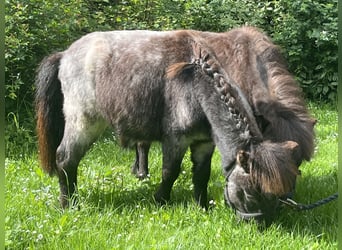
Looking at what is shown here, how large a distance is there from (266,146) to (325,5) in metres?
7.21

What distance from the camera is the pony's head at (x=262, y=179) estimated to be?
4027mm

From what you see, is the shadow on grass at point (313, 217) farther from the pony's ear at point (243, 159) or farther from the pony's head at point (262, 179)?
the pony's ear at point (243, 159)

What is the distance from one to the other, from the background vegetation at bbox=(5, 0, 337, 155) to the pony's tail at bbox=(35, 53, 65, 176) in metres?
1.55

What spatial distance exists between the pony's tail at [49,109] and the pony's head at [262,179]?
2.02 meters

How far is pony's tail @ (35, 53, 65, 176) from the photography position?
18.1 feet

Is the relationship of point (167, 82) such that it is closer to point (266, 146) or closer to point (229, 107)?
point (229, 107)

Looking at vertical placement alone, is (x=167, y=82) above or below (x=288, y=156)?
above

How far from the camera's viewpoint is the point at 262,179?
4078 mm

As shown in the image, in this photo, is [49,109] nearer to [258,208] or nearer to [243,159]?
[243,159]

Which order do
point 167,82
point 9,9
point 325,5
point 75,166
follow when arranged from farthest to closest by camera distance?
point 325,5 → point 9,9 → point 75,166 → point 167,82

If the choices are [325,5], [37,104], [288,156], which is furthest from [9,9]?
[325,5]

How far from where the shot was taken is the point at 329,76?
1057cm

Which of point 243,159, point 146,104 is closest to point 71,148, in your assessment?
point 146,104

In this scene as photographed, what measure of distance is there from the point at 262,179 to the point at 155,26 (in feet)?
20.4
